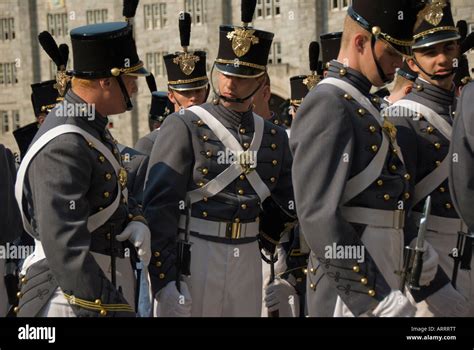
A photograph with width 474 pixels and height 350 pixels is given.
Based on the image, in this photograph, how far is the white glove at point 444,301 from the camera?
741 cm

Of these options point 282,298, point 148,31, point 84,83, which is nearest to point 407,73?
point 282,298

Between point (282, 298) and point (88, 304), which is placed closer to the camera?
point (88, 304)

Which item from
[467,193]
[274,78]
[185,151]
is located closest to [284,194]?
[185,151]

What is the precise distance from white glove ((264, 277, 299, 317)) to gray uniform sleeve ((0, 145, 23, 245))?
1939mm

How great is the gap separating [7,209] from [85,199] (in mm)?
2020

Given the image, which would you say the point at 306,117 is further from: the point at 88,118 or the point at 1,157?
the point at 1,157

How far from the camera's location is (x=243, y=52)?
879 cm

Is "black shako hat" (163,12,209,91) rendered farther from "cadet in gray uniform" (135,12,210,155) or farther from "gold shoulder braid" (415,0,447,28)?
"gold shoulder braid" (415,0,447,28)

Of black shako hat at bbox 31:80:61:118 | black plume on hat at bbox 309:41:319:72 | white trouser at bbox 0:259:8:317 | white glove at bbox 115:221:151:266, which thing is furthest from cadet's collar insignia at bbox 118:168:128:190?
black shako hat at bbox 31:80:61:118

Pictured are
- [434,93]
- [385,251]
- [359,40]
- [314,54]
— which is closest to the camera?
[385,251]

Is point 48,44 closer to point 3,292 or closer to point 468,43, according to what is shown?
point 3,292

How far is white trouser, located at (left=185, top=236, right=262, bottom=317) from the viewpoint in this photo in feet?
27.8

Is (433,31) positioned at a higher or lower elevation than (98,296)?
higher

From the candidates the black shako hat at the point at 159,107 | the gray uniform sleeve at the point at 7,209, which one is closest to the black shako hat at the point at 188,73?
the black shako hat at the point at 159,107
